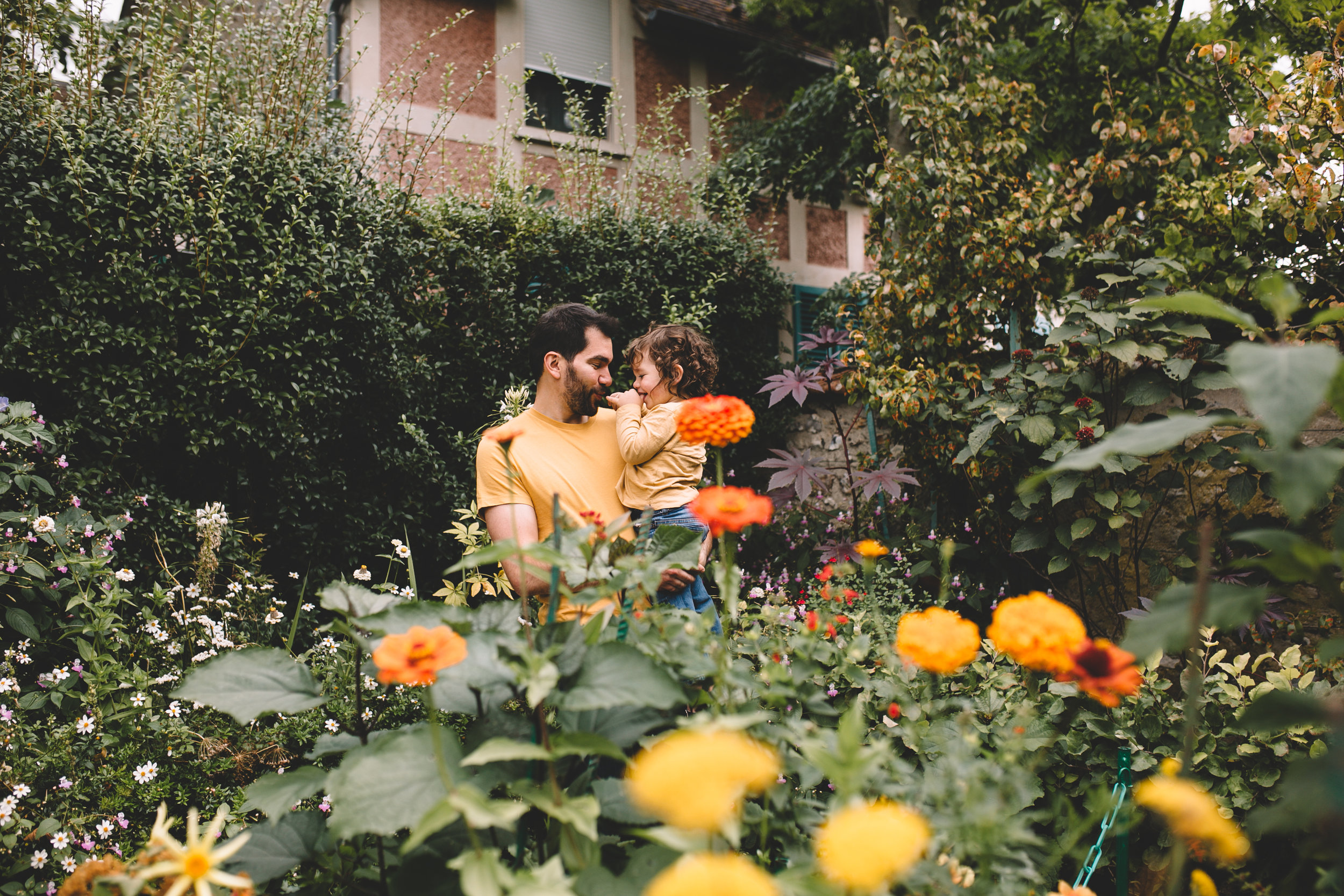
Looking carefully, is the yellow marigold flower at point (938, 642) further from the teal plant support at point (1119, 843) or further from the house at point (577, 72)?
the house at point (577, 72)

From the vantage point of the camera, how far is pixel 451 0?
611 centimetres

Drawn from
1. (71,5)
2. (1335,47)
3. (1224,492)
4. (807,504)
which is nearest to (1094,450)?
(1224,492)

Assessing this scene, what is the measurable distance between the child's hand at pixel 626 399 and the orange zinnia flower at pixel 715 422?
1.27 meters

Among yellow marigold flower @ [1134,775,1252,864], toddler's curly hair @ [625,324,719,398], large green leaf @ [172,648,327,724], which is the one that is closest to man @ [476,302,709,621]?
toddler's curly hair @ [625,324,719,398]

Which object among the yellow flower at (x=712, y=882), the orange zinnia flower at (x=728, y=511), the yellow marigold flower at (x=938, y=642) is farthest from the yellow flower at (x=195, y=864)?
the yellow marigold flower at (x=938, y=642)

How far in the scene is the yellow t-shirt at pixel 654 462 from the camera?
2.17 metres

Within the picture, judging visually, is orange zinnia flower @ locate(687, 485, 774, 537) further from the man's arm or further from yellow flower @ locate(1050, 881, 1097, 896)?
the man's arm

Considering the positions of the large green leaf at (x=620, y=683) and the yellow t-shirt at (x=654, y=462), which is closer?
the large green leaf at (x=620, y=683)

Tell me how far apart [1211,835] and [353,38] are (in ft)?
23.2

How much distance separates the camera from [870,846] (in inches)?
19.9

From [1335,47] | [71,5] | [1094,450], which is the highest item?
[71,5]

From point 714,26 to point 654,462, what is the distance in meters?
6.26

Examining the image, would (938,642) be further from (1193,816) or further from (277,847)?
(277,847)

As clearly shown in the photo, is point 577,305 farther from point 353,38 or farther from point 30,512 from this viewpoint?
point 353,38
